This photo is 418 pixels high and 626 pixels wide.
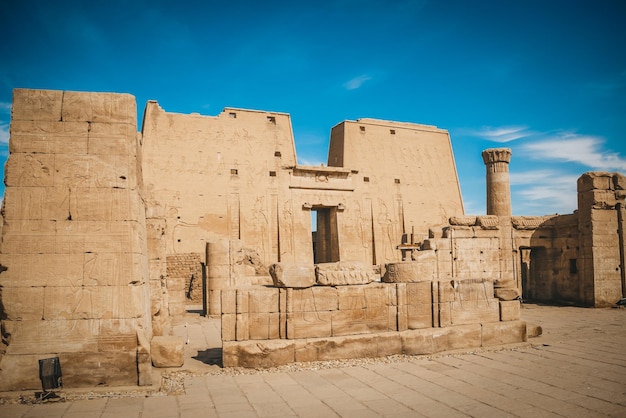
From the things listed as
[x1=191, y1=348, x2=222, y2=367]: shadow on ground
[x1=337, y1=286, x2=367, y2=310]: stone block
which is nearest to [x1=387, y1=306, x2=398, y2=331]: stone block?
[x1=337, y1=286, x2=367, y2=310]: stone block

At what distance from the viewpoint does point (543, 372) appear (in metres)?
6.93

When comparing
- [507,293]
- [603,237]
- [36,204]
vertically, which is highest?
[36,204]

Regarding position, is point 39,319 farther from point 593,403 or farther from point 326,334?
point 593,403

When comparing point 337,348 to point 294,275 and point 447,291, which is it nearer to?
point 294,275

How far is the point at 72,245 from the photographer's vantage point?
6121 millimetres

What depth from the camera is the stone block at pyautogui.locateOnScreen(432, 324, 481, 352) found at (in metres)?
8.44

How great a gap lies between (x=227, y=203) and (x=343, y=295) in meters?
13.0

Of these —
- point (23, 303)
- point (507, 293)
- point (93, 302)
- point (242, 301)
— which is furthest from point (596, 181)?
point (23, 303)

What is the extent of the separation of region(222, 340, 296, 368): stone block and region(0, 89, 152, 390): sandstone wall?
58.2 inches

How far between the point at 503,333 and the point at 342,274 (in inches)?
133

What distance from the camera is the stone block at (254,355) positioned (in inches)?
288

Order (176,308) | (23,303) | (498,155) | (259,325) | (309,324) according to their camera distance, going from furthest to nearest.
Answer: (498,155) < (176,308) < (309,324) < (259,325) < (23,303)

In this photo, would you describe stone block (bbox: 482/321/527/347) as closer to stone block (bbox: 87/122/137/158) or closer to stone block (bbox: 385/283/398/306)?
stone block (bbox: 385/283/398/306)

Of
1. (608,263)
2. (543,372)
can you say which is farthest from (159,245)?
(608,263)
